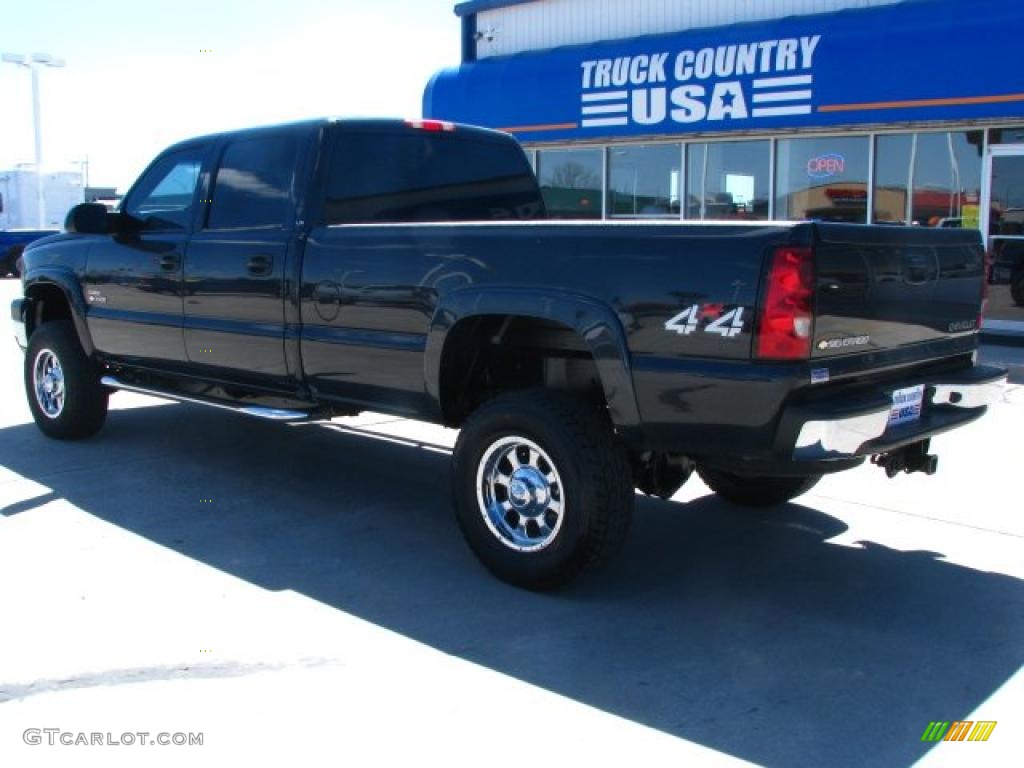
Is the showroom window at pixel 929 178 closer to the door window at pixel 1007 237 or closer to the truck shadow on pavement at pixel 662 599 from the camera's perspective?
the door window at pixel 1007 237

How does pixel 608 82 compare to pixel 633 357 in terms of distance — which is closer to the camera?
pixel 633 357

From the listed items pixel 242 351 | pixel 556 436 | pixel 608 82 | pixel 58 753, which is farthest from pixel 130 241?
pixel 608 82

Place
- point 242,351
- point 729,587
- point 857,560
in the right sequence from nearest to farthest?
point 729,587 < point 857,560 < point 242,351

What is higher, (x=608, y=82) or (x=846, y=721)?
(x=608, y=82)

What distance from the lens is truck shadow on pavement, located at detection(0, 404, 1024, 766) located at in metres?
3.45

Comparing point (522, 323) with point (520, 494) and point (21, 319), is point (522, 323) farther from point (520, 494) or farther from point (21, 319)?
point (21, 319)

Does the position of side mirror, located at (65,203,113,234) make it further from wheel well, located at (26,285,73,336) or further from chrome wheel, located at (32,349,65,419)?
chrome wheel, located at (32,349,65,419)

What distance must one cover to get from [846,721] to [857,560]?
5.50 feet

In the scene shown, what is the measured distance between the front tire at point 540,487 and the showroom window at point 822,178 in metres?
10.3

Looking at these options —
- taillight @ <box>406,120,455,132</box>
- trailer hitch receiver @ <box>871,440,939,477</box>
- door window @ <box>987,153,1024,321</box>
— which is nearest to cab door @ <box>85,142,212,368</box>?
taillight @ <box>406,120,455,132</box>

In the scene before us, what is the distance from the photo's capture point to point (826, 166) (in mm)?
13977

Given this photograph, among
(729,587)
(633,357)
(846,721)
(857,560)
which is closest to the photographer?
(846,721)

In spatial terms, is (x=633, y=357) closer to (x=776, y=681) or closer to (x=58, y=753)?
(x=776, y=681)

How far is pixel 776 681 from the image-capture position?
363 cm
